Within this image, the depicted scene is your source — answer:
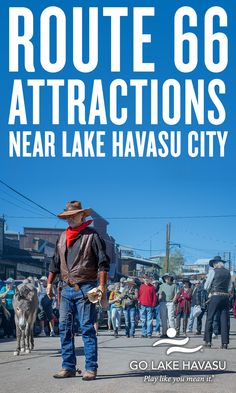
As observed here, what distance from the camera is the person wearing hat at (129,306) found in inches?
782

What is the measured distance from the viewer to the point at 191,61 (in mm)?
16031

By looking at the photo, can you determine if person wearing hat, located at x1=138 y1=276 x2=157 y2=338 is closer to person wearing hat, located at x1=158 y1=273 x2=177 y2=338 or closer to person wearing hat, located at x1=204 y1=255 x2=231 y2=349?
person wearing hat, located at x1=158 y1=273 x2=177 y2=338

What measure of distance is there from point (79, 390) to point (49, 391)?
0.29 meters

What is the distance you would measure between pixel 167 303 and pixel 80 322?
39.8 feet

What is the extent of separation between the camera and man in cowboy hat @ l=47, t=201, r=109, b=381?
8297 mm

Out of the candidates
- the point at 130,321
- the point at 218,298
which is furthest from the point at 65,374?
the point at 130,321

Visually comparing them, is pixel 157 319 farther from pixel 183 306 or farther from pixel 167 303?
pixel 167 303

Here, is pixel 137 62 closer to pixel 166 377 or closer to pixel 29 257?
pixel 166 377

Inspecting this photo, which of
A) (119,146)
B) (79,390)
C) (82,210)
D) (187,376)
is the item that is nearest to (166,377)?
(187,376)

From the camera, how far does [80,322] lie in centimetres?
837

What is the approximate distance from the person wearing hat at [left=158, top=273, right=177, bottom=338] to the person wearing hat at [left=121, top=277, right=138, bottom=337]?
2.53 feet

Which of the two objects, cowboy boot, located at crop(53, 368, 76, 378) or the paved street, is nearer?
the paved street

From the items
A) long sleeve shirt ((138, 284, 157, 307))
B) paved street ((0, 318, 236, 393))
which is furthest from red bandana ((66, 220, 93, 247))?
long sleeve shirt ((138, 284, 157, 307))

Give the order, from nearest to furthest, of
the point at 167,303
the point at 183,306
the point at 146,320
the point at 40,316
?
the point at 146,320
the point at 167,303
the point at 40,316
the point at 183,306
